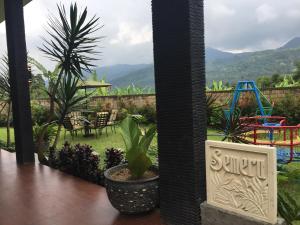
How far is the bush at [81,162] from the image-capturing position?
423cm

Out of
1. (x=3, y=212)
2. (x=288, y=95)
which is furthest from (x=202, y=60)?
(x=288, y=95)

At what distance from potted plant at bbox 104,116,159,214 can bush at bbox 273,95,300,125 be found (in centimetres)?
741

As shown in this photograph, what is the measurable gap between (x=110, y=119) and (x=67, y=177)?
594 centimetres

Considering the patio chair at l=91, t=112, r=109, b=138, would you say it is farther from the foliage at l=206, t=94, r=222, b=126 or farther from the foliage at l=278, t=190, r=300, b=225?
A: the foliage at l=278, t=190, r=300, b=225

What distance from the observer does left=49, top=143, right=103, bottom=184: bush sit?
4.23 metres

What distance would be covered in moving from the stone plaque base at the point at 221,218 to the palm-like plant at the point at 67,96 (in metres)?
3.12

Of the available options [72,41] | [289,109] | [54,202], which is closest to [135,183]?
[54,202]

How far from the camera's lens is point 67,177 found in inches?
176

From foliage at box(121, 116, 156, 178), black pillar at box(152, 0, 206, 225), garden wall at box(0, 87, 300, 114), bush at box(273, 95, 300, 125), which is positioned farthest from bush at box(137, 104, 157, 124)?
black pillar at box(152, 0, 206, 225)

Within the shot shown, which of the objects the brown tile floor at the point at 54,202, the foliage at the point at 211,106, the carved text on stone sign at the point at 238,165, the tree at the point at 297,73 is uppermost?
the tree at the point at 297,73

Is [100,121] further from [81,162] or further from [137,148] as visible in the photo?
[137,148]

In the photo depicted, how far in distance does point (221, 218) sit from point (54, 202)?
199cm

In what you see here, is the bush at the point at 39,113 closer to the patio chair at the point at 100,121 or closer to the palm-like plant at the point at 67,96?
the patio chair at the point at 100,121

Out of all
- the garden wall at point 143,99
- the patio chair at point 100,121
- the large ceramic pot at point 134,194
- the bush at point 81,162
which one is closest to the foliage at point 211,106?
the large ceramic pot at point 134,194
